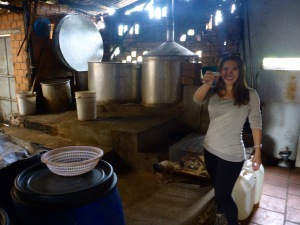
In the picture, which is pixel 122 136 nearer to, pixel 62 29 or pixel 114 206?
pixel 114 206

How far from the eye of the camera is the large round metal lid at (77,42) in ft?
21.9

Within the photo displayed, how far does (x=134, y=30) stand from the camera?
7941 millimetres

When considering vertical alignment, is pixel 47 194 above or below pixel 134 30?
below

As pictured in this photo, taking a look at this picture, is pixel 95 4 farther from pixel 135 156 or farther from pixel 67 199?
pixel 67 199

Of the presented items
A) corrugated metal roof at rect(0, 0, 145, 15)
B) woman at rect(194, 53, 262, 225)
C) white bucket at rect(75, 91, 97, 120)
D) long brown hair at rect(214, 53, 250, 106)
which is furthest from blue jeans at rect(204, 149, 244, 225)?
corrugated metal roof at rect(0, 0, 145, 15)

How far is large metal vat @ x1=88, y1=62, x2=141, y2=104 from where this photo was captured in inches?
244

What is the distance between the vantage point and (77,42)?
23.5 feet

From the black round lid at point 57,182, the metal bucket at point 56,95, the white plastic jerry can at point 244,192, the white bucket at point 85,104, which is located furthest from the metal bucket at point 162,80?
the black round lid at point 57,182

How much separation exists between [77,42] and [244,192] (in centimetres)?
583

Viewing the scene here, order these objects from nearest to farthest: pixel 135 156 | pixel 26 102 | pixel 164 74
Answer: pixel 135 156, pixel 164 74, pixel 26 102

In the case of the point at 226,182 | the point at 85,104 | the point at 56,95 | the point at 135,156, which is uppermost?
the point at 56,95

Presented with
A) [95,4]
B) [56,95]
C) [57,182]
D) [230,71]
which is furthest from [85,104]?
[57,182]

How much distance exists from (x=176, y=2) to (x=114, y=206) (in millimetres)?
6512

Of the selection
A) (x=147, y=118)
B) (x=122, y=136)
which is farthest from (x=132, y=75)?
(x=122, y=136)
